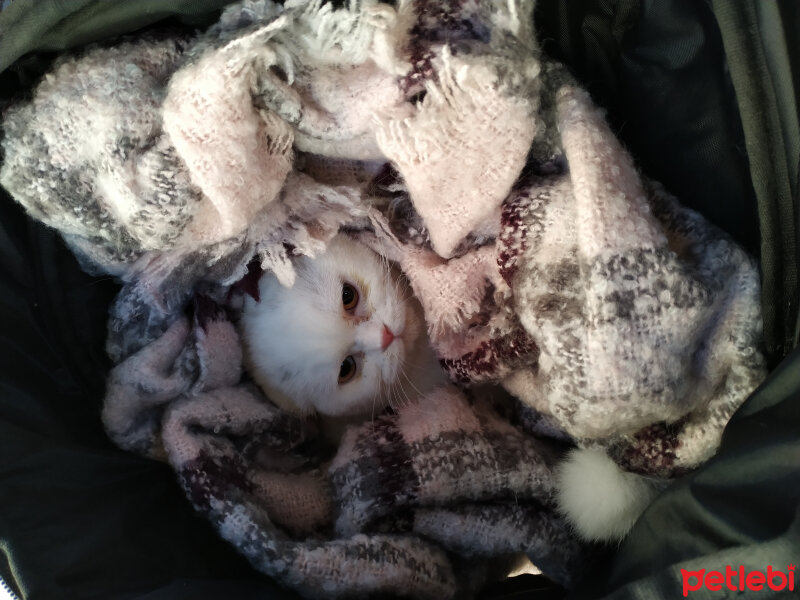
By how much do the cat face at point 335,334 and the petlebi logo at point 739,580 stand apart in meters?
0.53

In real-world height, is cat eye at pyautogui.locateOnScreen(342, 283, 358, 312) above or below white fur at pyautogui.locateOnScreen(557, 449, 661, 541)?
above

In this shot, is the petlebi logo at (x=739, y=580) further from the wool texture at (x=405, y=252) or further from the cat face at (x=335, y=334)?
the cat face at (x=335, y=334)

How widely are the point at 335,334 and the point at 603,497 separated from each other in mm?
405

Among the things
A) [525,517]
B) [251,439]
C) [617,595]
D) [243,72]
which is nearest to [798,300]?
[617,595]

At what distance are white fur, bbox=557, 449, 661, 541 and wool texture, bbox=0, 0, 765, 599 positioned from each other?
3 centimetres

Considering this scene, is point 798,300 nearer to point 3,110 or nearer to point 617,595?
point 617,595

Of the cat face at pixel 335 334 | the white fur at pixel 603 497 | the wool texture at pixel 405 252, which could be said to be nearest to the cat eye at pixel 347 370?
the cat face at pixel 335 334

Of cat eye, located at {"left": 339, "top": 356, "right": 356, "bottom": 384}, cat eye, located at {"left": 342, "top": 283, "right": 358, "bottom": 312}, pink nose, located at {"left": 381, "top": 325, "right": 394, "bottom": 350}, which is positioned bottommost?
cat eye, located at {"left": 339, "top": 356, "right": 356, "bottom": 384}

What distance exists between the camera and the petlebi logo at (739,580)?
1.45ft

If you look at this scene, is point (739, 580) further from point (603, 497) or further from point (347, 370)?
point (347, 370)

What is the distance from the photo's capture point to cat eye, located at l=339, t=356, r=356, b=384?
3.18ft

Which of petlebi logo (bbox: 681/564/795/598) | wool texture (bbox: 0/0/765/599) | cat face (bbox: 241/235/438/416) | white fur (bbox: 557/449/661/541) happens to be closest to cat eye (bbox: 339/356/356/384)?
cat face (bbox: 241/235/438/416)

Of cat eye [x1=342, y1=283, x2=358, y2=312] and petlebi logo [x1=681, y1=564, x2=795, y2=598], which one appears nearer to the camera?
petlebi logo [x1=681, y1=564, x2=795, y2=598]

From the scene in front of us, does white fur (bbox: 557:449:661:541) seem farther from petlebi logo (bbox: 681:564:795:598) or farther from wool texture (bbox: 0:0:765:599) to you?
petlebi logo (bbox: 681:564:795:598)
